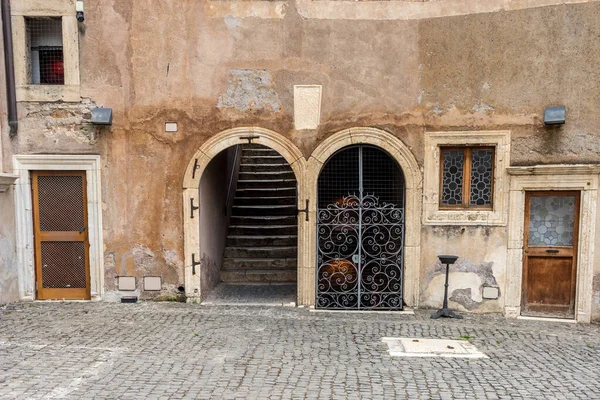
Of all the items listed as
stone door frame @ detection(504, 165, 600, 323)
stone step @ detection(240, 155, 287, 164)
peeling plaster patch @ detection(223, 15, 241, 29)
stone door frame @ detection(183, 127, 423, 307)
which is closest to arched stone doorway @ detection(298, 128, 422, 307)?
stone door frame @ detection(183, 127, 423, 307)

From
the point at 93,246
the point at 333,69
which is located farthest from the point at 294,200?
the point at 93,246

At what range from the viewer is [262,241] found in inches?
354

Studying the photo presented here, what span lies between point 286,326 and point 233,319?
89cm

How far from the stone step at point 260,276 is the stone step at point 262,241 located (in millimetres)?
749

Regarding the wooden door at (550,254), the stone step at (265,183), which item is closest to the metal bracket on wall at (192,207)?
the stone step at (265,183)

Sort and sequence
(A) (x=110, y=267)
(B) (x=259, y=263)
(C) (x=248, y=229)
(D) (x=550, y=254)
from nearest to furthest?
(D) (x=550, y=254) → (A) (x=110, y=267) → (B) (x=259, y=263) → (C) (x=248, y=229)

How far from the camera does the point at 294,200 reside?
9.84 metres

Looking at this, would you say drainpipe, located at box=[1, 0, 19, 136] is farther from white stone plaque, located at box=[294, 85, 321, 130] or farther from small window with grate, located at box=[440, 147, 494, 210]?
small window with grate, located at box=[440, 147, 494, 210]

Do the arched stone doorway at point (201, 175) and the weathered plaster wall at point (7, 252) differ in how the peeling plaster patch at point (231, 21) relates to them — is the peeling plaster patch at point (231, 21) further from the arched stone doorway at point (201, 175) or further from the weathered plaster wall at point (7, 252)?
the weathered plaster wall at point (7, 252)

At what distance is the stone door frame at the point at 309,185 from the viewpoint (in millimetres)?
6785

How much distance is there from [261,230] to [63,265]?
3980mm

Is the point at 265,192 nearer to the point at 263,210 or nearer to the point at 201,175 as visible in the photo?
the point at 263,210

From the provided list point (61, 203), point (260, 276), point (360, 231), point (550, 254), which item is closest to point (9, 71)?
point (61, 203)

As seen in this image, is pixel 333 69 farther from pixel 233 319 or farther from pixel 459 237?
pixel 233 319
